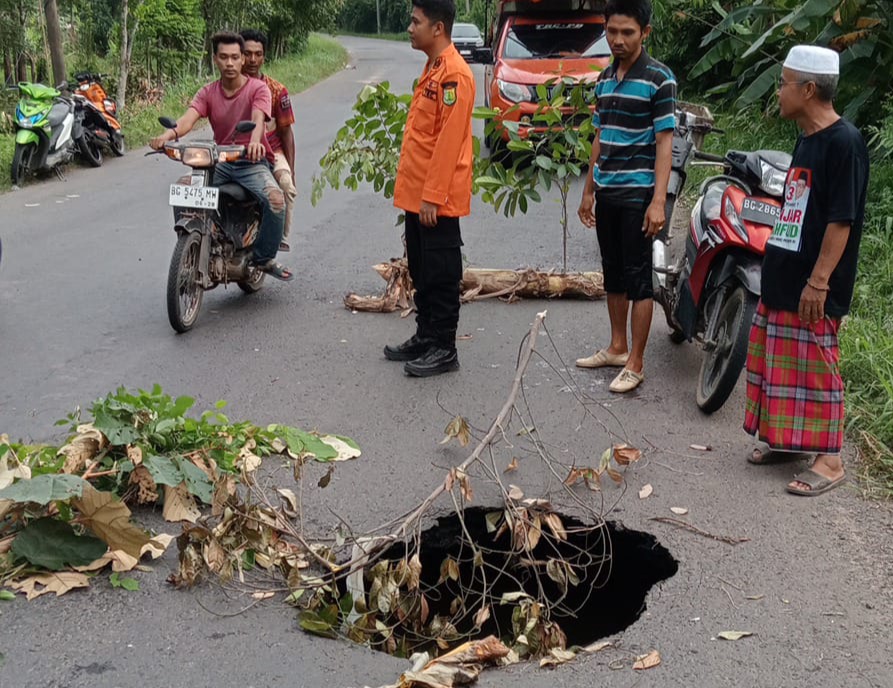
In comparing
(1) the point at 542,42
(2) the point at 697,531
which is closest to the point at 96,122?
(1) the point at 542,42

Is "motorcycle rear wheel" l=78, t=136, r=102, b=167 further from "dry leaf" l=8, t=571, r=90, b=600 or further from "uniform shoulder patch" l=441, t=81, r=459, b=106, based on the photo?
"dry leaf" l=8, t=571, r=90, b=600

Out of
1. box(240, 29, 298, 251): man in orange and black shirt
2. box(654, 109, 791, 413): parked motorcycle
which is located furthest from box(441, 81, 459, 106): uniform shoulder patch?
box(240, 29, 298, 251): man in orange and black shirt

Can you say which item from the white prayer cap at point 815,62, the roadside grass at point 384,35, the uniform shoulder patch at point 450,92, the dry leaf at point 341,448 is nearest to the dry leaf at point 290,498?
the dry leaf at point 341,448

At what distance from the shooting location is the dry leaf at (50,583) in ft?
11.5

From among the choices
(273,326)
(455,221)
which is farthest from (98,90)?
(455,221)

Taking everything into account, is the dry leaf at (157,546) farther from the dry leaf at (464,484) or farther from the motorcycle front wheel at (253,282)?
the motorcycle front wheel at (253,282)

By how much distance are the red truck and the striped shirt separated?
8.07m

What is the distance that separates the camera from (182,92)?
1961cm

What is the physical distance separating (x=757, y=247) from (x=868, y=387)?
1079mm

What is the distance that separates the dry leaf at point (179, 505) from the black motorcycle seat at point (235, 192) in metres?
3.21

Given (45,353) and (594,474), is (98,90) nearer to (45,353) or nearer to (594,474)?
(45,353)

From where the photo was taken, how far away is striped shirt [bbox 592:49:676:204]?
17.3 feet

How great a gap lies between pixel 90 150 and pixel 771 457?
11047 millimetres

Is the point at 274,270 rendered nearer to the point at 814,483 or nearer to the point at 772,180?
the point at 772,180
